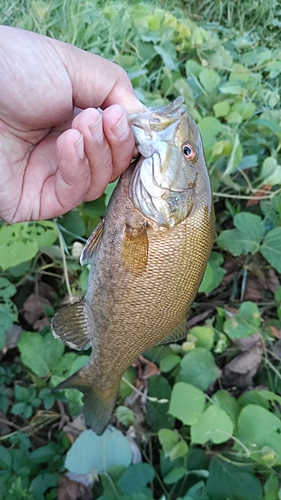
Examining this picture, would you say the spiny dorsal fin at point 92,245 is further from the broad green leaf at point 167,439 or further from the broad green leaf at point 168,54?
the broad green leaf at point 168,54

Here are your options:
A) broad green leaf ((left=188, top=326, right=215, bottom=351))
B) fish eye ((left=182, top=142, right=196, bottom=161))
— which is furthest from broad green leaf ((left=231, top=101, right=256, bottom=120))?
fish eye ((left=182, top=142, right=196, bottom=161))

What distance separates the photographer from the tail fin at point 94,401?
130cm

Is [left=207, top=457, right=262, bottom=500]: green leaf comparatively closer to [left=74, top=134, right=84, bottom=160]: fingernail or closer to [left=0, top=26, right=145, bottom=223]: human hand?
[left=0, top=26, right=145, bottom=223]: human hand

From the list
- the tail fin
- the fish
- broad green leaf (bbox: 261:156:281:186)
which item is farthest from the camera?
broad green leaf (bbox: 261:156:281:186)

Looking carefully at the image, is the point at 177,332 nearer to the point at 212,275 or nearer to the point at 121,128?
the point at 121,128

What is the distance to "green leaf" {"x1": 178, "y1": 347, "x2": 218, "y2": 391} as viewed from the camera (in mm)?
1795

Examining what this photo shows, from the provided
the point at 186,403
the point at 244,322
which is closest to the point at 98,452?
the point at 186,403

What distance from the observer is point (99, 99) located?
3.81 ft

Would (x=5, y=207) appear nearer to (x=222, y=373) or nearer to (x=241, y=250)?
(x=241, y=250)

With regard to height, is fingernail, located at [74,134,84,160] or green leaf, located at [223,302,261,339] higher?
fingernail, located at [74,134,84,160]

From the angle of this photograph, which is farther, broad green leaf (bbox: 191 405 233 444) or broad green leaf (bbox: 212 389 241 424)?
broad green leaf (bbox: 212 389 241 424)

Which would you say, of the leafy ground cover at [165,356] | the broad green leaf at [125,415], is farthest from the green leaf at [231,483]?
the broad green leaf at [125,415]

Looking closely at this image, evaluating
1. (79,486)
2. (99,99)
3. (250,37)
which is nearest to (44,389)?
(79,486)

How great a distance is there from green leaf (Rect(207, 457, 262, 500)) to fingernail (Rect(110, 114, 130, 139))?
53.8 inches
